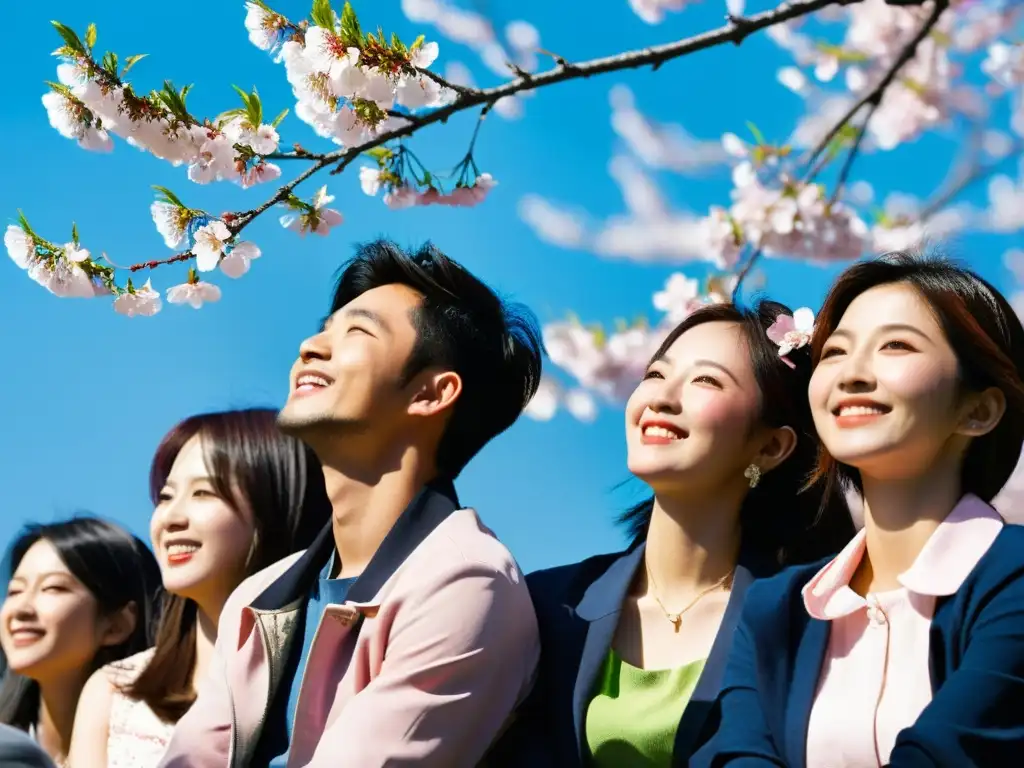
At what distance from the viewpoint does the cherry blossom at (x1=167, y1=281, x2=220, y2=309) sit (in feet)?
12.4

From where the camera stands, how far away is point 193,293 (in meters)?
3.80

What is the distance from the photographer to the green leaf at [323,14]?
10.9 feet

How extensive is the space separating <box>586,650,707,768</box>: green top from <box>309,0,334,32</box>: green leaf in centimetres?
171

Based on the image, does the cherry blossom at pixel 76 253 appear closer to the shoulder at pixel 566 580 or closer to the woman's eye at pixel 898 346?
the shoulder at pixel 566 580

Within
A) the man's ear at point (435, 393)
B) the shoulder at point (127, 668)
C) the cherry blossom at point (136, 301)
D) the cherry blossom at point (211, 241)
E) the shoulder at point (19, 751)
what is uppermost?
the cherry blossom at point (211, 241)

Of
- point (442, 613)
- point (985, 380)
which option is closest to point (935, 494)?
point (985, 380)

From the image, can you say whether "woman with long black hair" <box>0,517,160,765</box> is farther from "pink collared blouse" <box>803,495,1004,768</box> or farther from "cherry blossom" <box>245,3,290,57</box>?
"pink collared blouse" <box>803,495,1004,768</box>

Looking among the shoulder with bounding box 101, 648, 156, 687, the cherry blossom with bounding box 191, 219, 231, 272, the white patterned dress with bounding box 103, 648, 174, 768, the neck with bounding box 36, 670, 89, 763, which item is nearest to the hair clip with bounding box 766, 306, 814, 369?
the cherry blossom with bounding box 191, 219, 231, 272

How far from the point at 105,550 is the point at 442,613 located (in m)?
1.97

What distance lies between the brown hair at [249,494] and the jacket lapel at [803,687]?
1.79 metres

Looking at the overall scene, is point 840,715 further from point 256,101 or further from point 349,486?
point 256,101

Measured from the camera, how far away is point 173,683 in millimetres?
4098

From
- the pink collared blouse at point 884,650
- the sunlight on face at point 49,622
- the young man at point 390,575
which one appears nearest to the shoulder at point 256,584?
the young man at point 390,575

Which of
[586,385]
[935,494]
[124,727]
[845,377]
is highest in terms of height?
[586,385]
